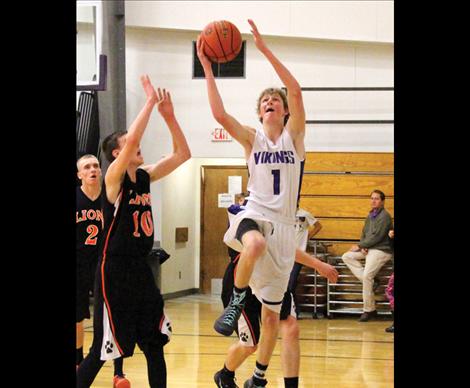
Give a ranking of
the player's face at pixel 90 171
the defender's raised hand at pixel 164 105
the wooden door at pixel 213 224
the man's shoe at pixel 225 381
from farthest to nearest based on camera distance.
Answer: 1. the wooden door at pixel 213 224
2. the player's face at pixel 90 171
3. the man's shoe at pixel 225 381
4. the defender's raised hand at pixel 164 105

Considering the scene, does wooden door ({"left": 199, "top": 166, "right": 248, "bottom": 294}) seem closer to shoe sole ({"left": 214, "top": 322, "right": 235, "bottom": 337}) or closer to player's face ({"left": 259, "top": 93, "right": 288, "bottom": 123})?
player's face ({"left": 259, "top": 93, "right": 288, "bottom": 123})

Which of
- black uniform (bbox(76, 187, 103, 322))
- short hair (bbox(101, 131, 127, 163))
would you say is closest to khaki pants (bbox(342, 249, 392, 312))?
black uniform (bbox(76, 187, 103, 322))

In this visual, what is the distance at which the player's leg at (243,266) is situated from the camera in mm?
4094

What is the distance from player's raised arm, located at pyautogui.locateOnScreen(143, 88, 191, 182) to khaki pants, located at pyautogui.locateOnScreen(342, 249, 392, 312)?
592 cm

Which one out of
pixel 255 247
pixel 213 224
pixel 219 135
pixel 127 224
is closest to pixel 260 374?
pixel 255 247

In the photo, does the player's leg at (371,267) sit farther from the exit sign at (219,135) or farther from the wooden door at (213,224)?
the wooden door at (213,224)

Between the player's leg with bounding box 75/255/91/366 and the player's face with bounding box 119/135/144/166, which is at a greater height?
Result: the player's face with bounding box 119/135/144/166

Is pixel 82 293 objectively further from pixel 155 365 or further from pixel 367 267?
pixel 367 267

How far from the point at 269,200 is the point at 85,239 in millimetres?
1591

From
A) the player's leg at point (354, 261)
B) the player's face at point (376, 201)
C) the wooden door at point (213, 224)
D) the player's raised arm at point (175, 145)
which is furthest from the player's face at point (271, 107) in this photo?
the wooden door at point (213, 224)

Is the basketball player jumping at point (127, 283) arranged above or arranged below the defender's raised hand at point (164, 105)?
below

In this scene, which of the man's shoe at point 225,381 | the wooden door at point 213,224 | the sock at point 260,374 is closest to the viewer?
the sock at point 260,374

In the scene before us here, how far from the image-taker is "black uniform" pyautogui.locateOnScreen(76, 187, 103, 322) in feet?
Answer: 17.2

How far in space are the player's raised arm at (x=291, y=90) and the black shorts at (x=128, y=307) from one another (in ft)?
4.22
